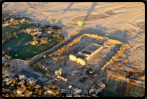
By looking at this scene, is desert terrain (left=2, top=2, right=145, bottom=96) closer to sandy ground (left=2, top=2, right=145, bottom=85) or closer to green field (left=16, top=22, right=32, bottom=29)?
sandy ground (left=2, top=2, right=145, bottom=85)

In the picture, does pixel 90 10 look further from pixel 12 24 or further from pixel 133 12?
pixel 12 24

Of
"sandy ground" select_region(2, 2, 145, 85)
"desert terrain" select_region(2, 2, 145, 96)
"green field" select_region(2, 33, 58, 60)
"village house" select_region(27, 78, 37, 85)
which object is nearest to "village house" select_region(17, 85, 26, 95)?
"village house" select_region(27, 78, 37, 85)

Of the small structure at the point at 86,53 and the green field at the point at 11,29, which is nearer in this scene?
the small structure at the point at 86,53

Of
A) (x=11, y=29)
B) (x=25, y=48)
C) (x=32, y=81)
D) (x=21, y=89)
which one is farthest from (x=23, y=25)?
(x=21, y=89)

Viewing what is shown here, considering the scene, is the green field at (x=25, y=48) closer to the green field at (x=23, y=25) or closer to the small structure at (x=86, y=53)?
the green field at (x=23, y=25)

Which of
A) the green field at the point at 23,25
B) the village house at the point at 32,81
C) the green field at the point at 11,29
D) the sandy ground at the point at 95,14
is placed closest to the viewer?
the village house at the point at 32,81

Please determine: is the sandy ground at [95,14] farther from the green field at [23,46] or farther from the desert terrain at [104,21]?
the green field at [23,46]

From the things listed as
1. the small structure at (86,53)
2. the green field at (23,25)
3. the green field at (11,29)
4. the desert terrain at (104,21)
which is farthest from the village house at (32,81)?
the green field at (23,25)

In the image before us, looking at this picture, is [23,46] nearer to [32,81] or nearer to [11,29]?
[11,29]

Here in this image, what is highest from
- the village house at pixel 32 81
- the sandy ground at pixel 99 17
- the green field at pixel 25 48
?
the sandy ground at pixel 99 17

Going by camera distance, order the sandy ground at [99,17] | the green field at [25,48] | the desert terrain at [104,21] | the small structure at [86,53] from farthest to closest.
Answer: the sandy ground at [99,17] → the green field at [25,48] → the desert terrain at [104,21] → the small structure at [86,53]

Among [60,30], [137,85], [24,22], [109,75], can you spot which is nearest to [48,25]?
[60,30]

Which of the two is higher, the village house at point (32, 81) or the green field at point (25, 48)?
the village house at point (32, 81)
